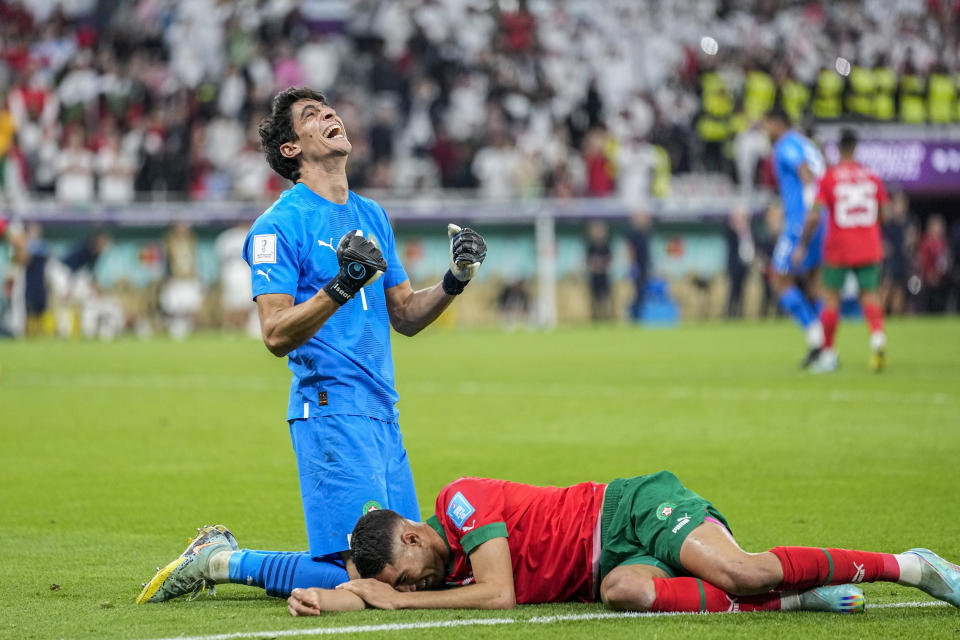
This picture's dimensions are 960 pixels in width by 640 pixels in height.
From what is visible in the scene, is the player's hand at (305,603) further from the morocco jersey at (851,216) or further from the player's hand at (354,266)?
the morocco jersey at (851,216)

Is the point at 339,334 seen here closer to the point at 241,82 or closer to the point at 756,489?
the point at 756,489

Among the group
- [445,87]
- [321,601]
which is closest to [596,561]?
[321,601]

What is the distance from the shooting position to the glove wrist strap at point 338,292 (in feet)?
17.3

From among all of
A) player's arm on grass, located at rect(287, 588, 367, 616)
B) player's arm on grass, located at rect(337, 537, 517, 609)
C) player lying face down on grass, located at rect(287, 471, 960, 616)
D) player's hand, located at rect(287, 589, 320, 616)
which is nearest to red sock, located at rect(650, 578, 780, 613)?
player lying face down on grass, located at rect(287, 471, 960, 616)

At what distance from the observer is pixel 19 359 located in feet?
67.6

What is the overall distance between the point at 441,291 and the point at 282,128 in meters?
0.94

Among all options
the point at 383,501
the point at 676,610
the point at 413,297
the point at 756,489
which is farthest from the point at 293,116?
the point at 756,489

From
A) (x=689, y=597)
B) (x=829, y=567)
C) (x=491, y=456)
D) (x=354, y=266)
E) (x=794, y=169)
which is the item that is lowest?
(x=491, y=456)

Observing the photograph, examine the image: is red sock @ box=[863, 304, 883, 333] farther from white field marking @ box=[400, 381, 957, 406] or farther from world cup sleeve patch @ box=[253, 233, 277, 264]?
world cup sleeve patch @ box=[253, 233, 277, 264]

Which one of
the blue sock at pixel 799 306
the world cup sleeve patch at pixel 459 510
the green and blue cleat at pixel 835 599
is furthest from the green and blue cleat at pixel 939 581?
the blue sock at pixel 799 306

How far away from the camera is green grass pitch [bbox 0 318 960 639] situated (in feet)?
17.5

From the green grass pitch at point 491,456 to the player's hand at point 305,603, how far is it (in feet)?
0.23

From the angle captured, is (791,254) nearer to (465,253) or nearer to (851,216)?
(851,216)

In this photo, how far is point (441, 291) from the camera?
6.11 metres
